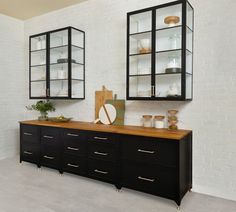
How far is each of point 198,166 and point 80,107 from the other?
83.2 inches

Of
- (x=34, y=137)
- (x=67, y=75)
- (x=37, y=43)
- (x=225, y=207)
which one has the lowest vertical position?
(x=225, y=207)

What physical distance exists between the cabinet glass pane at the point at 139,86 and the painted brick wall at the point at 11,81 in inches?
107

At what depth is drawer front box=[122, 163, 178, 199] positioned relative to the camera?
7.75 ft

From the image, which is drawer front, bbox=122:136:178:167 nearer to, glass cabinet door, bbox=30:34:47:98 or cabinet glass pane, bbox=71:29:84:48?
cabinet glass pane, bbox=71:29:84:48

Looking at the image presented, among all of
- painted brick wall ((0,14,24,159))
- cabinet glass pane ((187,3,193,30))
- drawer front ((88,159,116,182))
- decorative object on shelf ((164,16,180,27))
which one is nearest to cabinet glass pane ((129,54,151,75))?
decorative object on shelf ((164,16,180,27))

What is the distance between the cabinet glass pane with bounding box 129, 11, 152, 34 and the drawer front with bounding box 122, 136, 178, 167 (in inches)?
57.0

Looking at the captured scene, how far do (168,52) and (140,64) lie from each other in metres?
0.41

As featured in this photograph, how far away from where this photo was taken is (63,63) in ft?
11.8

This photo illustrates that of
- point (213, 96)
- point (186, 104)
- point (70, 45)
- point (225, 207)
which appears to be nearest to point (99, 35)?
point (70, 45)

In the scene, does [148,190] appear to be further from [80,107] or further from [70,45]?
[70,45]

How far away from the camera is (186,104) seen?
2781mm

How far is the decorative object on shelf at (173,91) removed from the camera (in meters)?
2.60

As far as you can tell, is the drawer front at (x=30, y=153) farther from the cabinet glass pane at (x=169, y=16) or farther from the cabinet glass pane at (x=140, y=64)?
the cabinet glass pane at (x=169, y=16)

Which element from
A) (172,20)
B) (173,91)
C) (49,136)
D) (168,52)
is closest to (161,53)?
(168,52)
